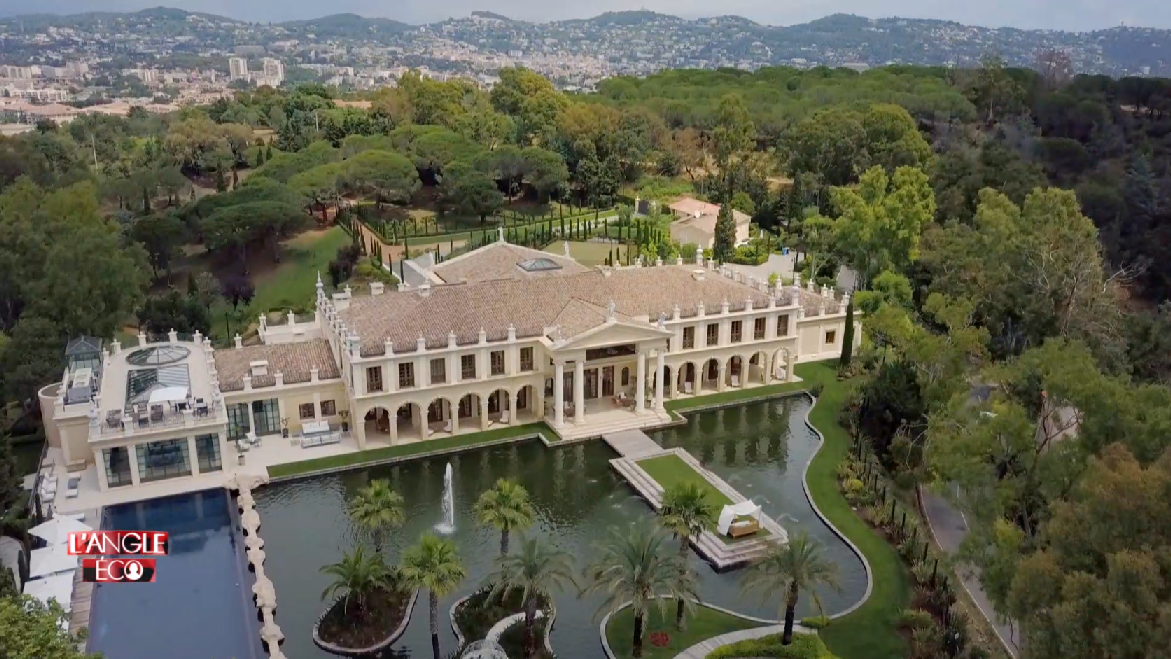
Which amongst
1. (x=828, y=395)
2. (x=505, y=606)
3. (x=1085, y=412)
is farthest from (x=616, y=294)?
(x=1085, y=412)

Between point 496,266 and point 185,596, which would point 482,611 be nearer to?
point 185,596

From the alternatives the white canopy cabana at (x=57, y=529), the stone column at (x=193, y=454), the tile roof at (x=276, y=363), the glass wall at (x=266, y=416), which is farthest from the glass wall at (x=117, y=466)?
the glass wall at (x=266, y=416)

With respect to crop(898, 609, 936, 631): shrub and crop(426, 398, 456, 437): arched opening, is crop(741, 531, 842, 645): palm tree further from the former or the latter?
crop(426, 398, 456, 437): arched opening

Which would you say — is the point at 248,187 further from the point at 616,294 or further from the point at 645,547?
the point at 645,547

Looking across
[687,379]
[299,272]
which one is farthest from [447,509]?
[299,272]

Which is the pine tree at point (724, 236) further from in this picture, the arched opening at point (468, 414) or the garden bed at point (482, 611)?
the garden bed at point (482, 611)

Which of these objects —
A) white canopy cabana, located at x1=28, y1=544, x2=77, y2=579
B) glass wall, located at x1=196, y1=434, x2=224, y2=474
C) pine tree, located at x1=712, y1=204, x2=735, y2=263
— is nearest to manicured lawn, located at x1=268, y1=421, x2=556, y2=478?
glass wall, located at x1=196, y1=434, x2=224, y2=474
